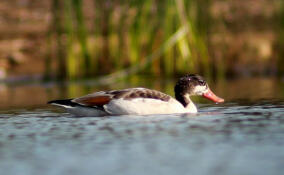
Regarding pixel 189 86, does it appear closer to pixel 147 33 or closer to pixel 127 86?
pixel 147 33

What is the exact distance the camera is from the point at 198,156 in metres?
7.13

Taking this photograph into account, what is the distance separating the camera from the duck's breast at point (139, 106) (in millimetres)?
10539

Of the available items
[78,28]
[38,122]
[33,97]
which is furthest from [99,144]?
[78,28]

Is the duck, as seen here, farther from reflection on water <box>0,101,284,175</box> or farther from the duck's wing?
reflection on water <box>0,101,284,175</box>

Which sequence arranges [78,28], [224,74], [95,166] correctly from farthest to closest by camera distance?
[224,74], [78,28], [95,166]

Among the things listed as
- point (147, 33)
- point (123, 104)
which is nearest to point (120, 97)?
point (123, 104)

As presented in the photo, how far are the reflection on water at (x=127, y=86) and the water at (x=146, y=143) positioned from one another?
2.44m

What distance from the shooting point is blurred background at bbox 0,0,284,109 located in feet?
51.1

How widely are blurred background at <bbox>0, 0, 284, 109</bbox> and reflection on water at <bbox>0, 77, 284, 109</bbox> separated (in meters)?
0.02

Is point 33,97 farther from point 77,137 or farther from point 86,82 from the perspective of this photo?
point 77,137

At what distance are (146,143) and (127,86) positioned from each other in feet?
29.1

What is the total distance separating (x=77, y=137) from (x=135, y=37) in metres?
7.45

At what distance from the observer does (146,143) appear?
26.2 feet

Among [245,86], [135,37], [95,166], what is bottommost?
[95,166]
